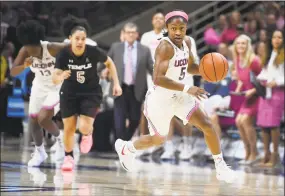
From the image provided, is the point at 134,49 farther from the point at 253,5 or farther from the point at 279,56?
the point at 253,5

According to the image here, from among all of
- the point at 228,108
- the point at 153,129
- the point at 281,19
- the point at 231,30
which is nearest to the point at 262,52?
the point at 228,108

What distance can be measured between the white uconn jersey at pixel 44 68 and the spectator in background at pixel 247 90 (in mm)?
3235

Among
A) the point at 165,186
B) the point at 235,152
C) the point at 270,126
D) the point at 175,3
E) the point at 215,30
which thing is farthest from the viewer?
the point at 215,30

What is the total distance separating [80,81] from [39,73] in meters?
1.07

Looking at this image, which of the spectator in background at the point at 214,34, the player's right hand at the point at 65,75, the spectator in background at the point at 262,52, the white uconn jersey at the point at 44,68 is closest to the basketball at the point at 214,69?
the player's right hand at the point at 65,75

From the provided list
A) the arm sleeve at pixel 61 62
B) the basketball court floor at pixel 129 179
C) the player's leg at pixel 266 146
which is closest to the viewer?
the basketball court floor at pixel 129 179

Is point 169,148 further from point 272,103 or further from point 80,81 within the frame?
point 80,81

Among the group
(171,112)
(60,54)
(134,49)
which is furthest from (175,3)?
(171,112)

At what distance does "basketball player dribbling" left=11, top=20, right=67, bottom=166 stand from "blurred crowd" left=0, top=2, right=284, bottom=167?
59.8 inches

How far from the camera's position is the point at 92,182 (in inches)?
394

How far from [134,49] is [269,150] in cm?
270

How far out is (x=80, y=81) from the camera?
10258mm

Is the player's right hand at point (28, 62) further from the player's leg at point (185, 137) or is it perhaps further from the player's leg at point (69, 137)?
the player's leg at point (185, 137)

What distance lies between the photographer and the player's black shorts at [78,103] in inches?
409
